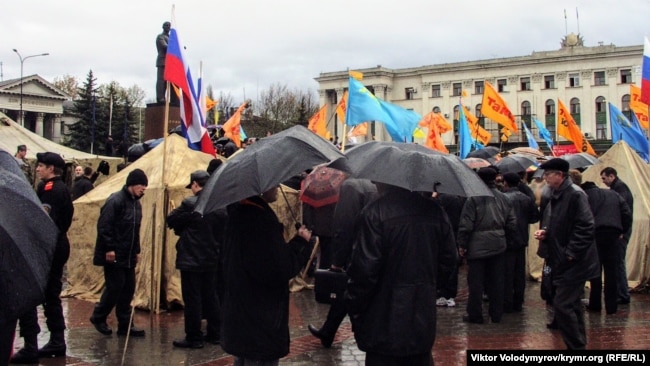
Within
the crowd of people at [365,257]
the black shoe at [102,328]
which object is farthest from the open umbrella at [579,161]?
the black shoe at [102,328]

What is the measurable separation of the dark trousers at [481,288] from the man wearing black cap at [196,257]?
3302 millimetres

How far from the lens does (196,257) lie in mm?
7633

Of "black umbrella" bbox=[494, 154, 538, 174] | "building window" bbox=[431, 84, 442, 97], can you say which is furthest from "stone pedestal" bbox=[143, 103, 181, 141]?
"building window" bbox=[431, 84, 442, 97]

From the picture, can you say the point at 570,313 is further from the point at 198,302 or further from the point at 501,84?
the point at 501,84

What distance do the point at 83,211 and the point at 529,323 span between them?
6713 mm

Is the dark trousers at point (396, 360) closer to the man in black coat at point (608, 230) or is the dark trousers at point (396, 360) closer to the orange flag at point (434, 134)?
the man in black coat at point (608, 230)

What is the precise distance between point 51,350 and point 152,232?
2411 millimetres

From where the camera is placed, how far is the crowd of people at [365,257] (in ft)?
15.2

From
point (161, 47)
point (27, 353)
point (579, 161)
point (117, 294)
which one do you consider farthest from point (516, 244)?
point (161, 47)

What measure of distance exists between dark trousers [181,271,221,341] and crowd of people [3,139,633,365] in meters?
0.01

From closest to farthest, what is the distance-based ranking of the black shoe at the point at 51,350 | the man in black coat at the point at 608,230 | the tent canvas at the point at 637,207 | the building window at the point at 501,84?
the black shoe at the point at 51,350
the man in black coat at the point at 608,230
the tent canvas at the point at 637,207
the building window at the point at 501,84

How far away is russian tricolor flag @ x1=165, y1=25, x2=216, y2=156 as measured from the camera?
9203mm

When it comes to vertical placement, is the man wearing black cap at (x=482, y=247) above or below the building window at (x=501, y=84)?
below

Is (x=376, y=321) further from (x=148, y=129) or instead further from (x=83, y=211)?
(x=148, y=129)
